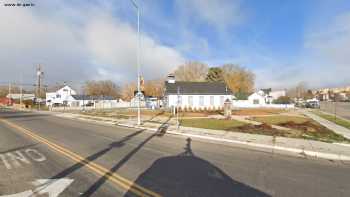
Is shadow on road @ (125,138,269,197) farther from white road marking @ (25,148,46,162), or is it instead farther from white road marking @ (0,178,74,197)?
white road marking @ (25,148,46,162)

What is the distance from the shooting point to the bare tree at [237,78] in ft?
266

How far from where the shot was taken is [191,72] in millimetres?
76438

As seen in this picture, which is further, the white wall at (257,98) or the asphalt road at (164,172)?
the white wall at (257,98)

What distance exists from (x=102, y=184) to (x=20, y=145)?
7472 millimetres

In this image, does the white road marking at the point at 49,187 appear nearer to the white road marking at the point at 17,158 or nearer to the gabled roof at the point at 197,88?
the white road marking at the point at 17,158

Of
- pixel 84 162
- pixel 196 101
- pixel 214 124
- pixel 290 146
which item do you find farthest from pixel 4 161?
pixel 196 101

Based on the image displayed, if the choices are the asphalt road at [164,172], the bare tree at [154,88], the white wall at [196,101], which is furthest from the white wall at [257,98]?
the asphalt road at [164,172]

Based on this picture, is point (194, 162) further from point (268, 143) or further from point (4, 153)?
point (4, 153)

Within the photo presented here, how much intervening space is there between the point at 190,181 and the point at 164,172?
3.31 feet

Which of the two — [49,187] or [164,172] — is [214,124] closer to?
[164,172]

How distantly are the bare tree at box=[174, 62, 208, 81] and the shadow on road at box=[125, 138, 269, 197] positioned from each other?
69217 mm

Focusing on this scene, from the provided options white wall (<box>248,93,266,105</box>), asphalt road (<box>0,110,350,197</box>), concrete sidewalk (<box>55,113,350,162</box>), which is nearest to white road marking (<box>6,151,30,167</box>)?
asphalt road (<box>0,110,350,197</box>)

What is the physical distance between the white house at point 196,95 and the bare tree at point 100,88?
7274cm

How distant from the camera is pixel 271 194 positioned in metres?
5.20
